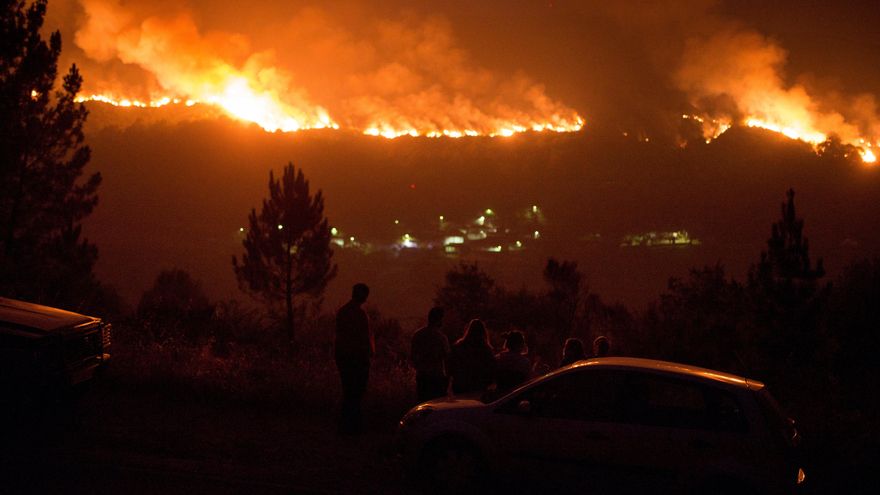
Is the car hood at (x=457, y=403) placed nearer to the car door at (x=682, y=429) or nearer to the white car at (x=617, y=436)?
the white car at (x=617, y=436)

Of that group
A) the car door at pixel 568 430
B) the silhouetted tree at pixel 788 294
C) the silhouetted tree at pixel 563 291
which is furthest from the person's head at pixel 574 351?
the silhouetted tree at pixel 563 291

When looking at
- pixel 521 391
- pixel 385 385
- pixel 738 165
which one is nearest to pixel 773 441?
pixel 521 391

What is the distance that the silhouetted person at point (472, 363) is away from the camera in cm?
802

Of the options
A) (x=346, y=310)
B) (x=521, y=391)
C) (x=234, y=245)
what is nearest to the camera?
(x=521, y=391)

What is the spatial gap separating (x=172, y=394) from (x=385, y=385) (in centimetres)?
293

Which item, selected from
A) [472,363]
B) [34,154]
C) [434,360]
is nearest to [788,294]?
[472,363]

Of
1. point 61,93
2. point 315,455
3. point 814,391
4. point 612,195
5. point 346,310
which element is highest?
point 612,195

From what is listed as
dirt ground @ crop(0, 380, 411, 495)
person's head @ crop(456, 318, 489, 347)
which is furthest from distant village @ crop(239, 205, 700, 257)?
person's head @ crop(456, 318, 489, 347)

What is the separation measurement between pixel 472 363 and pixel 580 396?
2329 millimetres

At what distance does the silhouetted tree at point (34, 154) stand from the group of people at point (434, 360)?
31.5 feet

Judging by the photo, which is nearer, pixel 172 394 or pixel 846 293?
pixel 172 394

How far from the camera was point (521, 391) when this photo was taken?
6.12 m

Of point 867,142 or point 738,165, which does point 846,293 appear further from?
point 738,165

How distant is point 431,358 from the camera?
26.7ft
